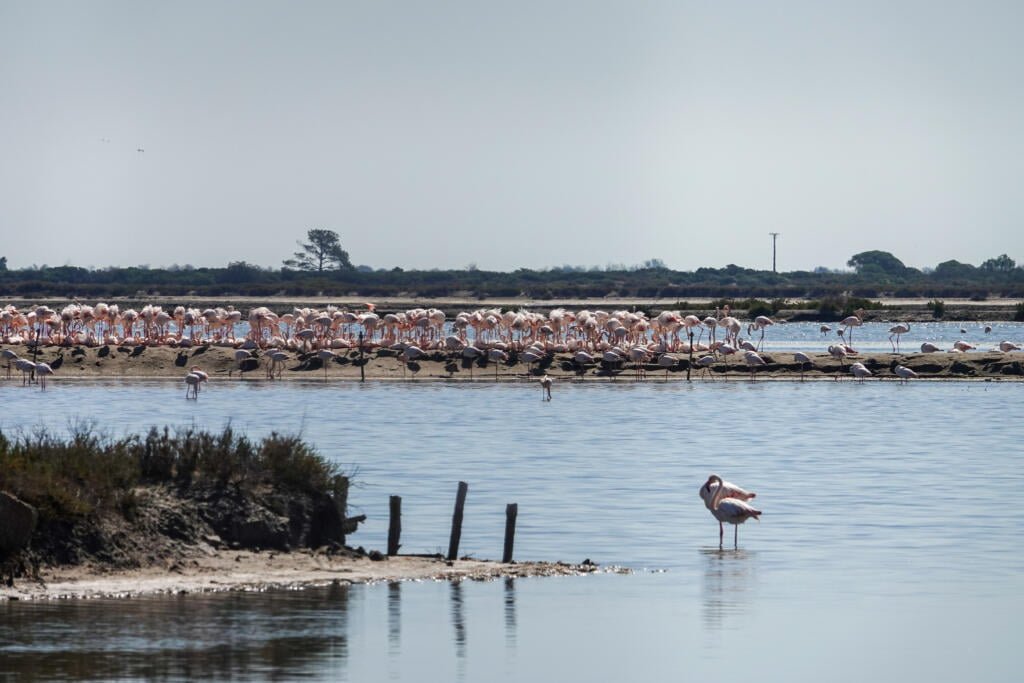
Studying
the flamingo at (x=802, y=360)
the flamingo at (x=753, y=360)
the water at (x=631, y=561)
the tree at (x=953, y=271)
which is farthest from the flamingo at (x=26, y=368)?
the tree at (x=953, y=271)

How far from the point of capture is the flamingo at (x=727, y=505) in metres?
21.0

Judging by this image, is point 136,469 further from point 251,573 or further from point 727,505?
point 727,505

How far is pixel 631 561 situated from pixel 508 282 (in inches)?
5022

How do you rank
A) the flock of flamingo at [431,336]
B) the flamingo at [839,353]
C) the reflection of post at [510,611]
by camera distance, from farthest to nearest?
the flock of flamingo at [431,336]
the flamingo at [839,353]
the reflection of post at [510,611]

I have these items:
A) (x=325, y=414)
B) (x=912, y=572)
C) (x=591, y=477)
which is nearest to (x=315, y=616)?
(x=912, y=572)

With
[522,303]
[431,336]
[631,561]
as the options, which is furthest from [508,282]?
[631,561]

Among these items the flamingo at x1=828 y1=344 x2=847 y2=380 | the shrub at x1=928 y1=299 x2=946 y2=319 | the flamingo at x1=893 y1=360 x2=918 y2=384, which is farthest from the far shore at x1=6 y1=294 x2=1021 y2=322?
the flamingo at x1=893 y1=360 x2=918 y2=384

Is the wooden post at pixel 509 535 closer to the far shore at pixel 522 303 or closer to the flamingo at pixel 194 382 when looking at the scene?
the flamingo at pixel 194 382

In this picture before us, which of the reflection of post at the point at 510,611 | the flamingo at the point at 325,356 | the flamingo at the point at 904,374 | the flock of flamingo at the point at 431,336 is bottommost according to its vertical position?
the reflection of post at the point at 510,611

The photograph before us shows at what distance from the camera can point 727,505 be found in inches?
827

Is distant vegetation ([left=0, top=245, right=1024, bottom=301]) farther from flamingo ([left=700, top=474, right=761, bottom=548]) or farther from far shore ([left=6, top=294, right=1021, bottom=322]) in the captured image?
flamingo ([left=700, top=474, right=761, bottom=548])

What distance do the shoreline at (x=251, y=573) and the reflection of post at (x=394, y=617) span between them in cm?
24

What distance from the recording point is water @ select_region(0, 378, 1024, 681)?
14242 mm

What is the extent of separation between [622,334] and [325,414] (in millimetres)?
18349
